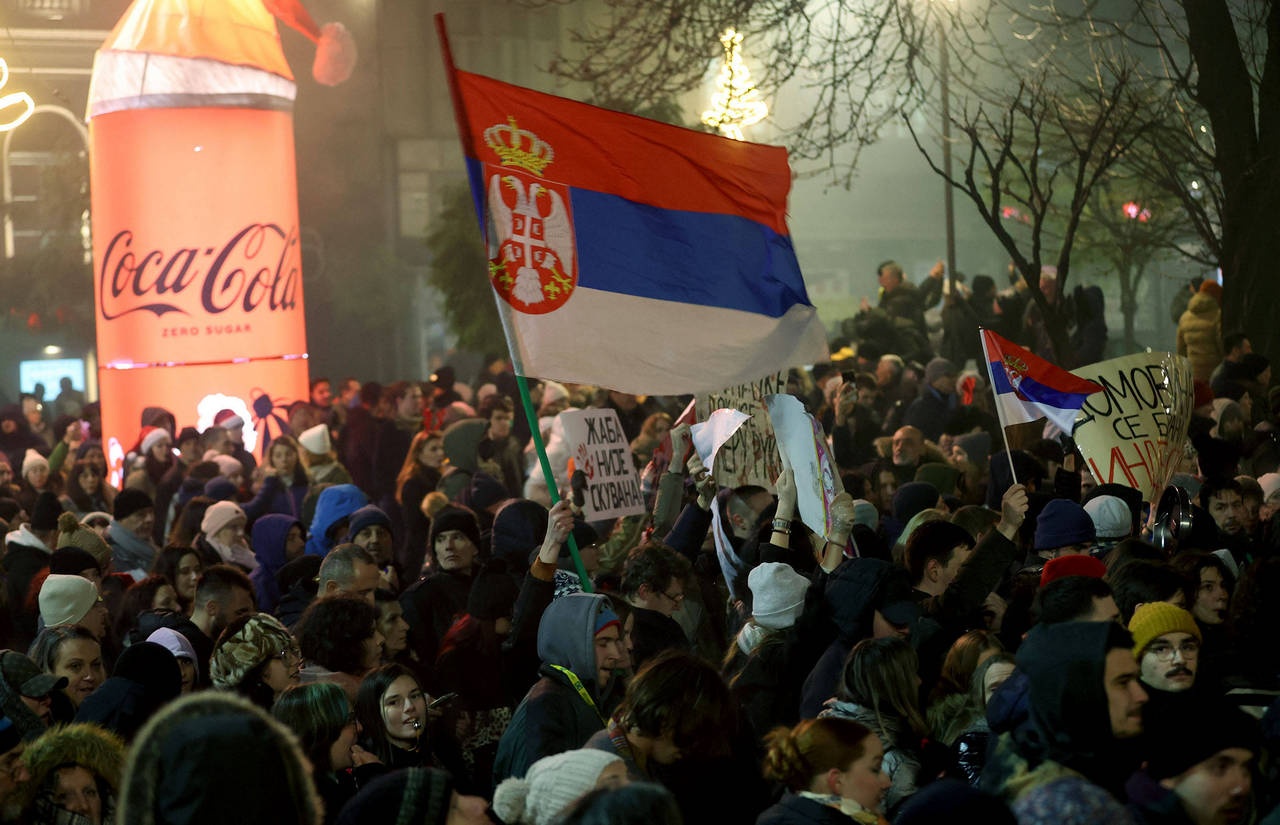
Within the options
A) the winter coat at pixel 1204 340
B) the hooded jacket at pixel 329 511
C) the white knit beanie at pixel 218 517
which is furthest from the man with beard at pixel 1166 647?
the winter coat at pixel 1204 340

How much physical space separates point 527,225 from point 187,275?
1358cm

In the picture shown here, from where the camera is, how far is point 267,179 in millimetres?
20375

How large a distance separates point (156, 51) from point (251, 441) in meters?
4.77

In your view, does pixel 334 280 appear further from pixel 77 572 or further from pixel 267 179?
pixel 77 572

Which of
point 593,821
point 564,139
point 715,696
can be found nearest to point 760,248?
point 564,139

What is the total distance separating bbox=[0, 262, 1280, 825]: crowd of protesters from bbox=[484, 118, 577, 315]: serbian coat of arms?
963 mm

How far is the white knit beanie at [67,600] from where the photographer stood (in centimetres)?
777

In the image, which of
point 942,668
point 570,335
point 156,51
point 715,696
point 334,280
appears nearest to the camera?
point 715,696

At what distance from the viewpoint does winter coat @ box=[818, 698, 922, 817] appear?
5137mm

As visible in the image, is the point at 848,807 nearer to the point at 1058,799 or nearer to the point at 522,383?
the point at 1058,799

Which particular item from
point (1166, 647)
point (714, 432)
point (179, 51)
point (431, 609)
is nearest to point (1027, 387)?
point (714, 432)

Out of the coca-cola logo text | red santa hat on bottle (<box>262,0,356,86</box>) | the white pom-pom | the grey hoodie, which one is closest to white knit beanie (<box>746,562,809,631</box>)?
the grey hoodie

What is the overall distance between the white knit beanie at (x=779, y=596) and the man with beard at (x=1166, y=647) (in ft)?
4.67

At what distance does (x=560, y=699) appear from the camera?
551cm
